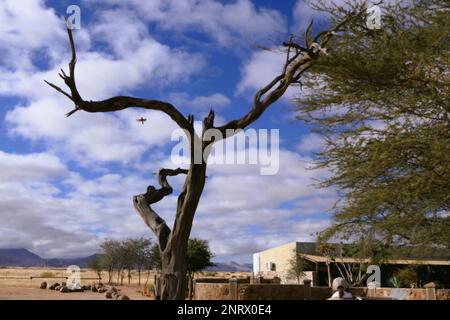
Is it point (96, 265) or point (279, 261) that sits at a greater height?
point (279, 261)

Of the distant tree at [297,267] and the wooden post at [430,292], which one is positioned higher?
the distant tree at [297,267]

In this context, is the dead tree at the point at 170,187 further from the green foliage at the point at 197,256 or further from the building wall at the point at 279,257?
the building wall at the point at 279,257

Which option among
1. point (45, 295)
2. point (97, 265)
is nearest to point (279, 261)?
point (97, 265)

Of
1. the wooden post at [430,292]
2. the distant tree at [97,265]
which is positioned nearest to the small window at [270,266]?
the distant tree at [97,265]

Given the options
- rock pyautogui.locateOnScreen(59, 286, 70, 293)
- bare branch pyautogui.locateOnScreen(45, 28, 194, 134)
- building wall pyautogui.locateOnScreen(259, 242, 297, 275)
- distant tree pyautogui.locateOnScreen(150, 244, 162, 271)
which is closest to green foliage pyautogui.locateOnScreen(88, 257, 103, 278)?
distant tree pyautogui.locateOnScreen(150, 244, 162, 271)

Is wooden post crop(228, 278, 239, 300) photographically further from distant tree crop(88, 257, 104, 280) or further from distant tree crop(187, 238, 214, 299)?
distant tree crop(88, 257, 104, 280)

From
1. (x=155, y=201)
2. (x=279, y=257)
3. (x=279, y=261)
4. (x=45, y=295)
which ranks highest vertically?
(x=155, y=201)

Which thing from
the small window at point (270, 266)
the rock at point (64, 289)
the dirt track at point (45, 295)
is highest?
the small window at point (270, 266)

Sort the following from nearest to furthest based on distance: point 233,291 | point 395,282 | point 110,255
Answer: point 233,291, point 395,282, point 110,255

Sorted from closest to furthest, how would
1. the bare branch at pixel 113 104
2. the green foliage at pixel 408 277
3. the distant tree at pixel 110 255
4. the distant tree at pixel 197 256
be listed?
the bare branch at pixel 113 104
the green foliage at pixel 408 277
the distant tree at pixel 197 256
the distant tree at pixel 110 255

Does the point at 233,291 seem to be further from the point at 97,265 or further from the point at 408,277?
the point at 97,265

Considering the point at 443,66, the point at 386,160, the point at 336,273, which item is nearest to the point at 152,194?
A: the point at 386,160

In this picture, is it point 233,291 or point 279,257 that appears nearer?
point 233,291

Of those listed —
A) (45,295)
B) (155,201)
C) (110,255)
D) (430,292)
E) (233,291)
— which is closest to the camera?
(155,201)
